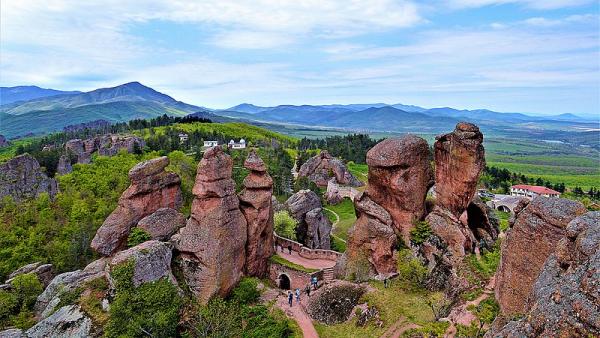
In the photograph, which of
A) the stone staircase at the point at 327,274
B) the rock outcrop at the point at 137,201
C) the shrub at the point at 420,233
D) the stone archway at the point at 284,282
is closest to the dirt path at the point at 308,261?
the stone staircase at the point at 327,274

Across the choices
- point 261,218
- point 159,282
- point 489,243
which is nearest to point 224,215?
point 261,218

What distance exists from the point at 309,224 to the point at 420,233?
23.7m

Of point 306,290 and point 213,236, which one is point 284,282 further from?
point 213,236

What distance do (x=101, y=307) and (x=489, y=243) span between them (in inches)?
1314

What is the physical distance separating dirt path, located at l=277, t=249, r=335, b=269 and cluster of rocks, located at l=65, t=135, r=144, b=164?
8336cm

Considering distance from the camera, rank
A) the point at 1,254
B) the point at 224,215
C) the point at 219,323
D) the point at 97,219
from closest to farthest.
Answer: the point at 219,323, the point at 224,215, the point at 1,254, the point at 97,219

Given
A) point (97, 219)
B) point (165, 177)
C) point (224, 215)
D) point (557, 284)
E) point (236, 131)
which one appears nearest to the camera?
point (557, 284)

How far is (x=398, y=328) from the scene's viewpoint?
3020cm

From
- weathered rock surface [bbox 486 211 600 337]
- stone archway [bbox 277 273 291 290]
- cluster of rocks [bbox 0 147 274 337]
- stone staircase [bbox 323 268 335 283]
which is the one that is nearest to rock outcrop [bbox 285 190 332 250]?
stone archway [bbox 277 273 291 290]

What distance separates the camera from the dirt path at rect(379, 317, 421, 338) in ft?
97.3

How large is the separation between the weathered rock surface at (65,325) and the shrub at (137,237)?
23.9ft

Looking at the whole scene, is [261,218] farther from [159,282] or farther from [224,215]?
[159,282]

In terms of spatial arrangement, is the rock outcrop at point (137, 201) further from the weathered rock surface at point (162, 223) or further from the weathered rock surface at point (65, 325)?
the weathered rock surface at point (65, 325)

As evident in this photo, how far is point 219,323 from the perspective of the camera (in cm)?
3186
